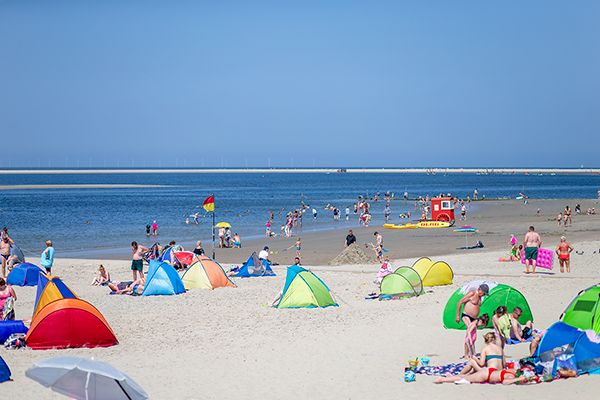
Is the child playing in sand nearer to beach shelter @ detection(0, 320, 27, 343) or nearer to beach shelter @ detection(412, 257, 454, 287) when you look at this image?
beach shelter @ detection(0, 320, 27, 343)

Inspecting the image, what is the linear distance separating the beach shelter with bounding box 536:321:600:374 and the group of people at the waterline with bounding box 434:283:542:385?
0.31 m

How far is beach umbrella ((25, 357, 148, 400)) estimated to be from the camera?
959 centimetres

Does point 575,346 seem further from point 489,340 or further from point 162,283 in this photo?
point 162,283

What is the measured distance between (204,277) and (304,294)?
446cm

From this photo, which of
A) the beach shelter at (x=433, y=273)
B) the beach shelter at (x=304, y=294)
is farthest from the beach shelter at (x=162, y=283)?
the beach shelter at (x=433, y=273)

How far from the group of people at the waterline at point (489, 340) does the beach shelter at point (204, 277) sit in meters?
8.79

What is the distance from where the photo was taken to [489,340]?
12.8 m

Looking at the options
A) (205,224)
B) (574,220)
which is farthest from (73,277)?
(574,220)

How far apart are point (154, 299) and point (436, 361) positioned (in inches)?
377

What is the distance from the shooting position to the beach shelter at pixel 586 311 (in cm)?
1413

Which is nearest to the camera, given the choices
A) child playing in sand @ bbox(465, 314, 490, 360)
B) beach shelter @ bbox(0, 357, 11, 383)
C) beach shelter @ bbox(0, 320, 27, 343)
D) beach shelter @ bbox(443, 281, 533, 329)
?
beach shelter @ bbox(0, 357, 11, 383)

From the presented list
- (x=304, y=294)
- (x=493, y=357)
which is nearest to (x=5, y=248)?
(x=304, y=294)

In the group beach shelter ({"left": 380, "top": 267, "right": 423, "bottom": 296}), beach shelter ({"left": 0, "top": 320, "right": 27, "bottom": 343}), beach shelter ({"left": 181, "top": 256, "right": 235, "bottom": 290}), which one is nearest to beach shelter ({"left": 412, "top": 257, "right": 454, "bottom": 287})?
beach shelter ({"left": 380, "top": 267, "right": 423, "bottom": 296})

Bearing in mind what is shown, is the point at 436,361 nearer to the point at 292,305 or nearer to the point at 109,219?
the point at 292,305
